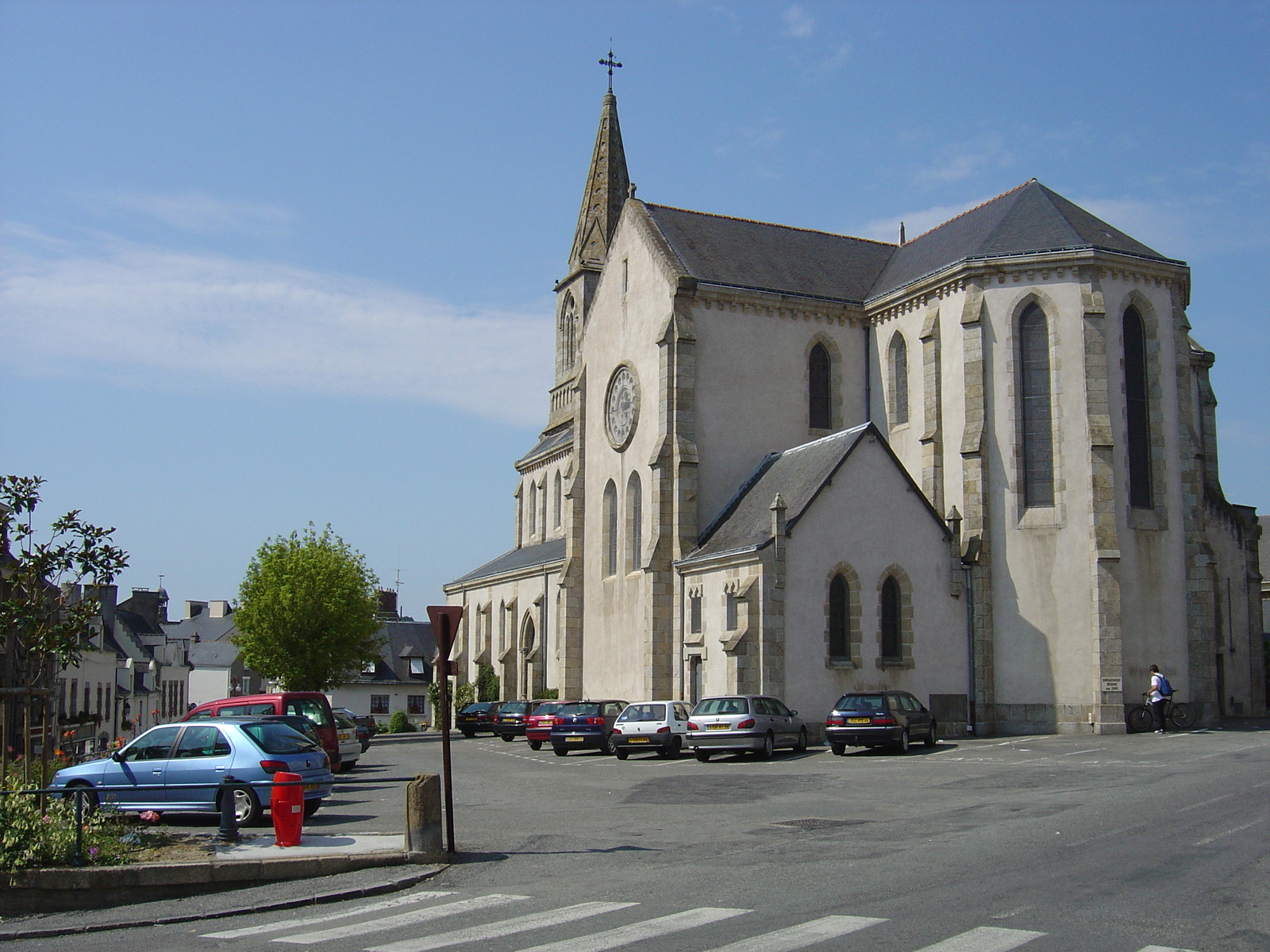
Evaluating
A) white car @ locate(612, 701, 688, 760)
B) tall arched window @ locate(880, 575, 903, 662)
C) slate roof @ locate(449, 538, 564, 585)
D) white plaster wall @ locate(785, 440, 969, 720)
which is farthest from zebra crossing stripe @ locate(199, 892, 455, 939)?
slate roof @ locate(449, 538, 564, 585)

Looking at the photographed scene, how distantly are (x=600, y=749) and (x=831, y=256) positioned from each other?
19.1 meters

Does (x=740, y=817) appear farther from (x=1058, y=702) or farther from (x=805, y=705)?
(x=1058, y=702)

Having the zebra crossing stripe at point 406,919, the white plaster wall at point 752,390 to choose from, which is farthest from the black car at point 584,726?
the zebra crossing stripe at point 406,919

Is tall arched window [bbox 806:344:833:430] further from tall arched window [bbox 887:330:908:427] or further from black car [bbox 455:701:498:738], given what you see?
black car [bbox 455:701:498:738]

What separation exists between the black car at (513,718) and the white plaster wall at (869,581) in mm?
11087

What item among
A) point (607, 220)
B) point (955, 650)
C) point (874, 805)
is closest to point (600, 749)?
point (955, 650)

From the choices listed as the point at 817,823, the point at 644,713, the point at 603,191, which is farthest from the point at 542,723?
the point at 603,191

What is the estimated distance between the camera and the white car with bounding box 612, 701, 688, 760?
27859mm

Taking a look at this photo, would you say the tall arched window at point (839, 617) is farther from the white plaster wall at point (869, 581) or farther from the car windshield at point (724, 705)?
the car windshield at point (724, 705)

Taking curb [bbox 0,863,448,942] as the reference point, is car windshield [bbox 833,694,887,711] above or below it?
above

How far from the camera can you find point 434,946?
864 cm

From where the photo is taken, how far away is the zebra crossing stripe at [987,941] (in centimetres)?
801

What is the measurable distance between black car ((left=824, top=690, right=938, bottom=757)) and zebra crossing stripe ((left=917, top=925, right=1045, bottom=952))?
1741cm

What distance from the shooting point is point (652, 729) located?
27.9m
